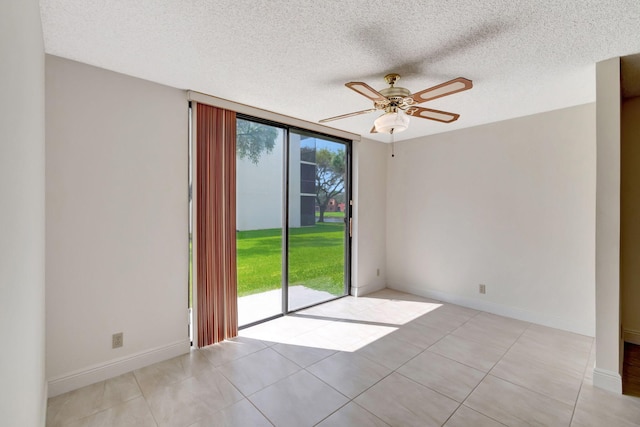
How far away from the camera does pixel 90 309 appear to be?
7.34ft

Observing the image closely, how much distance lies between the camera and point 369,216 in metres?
4.68

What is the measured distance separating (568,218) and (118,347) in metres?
4.66

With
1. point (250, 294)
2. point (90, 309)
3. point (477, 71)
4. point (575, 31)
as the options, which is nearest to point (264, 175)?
point (250, 294)

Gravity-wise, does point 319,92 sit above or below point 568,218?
above

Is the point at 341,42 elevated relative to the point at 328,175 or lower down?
elevated

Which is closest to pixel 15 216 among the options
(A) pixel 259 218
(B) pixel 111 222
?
(B) pixel 111 222

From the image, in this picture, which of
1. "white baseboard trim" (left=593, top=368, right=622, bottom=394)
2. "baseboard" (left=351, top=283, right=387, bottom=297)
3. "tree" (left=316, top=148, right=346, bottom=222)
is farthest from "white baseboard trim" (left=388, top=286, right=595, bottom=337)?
"tree" (left=316, top=148, right=346, bottom=222)

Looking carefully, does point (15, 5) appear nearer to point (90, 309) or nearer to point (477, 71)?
point (90, 309)

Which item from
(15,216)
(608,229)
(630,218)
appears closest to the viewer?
(15,216)

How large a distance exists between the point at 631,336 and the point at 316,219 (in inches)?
144

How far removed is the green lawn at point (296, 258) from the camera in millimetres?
3387

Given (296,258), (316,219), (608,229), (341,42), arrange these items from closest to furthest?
(341,42) → (608,229) → (296,258) → (316,219)

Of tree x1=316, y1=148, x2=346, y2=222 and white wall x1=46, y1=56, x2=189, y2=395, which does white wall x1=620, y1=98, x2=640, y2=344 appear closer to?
tree x1=316, y1=148, x2=346, y2=222

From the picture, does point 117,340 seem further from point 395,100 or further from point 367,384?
point 395,100
